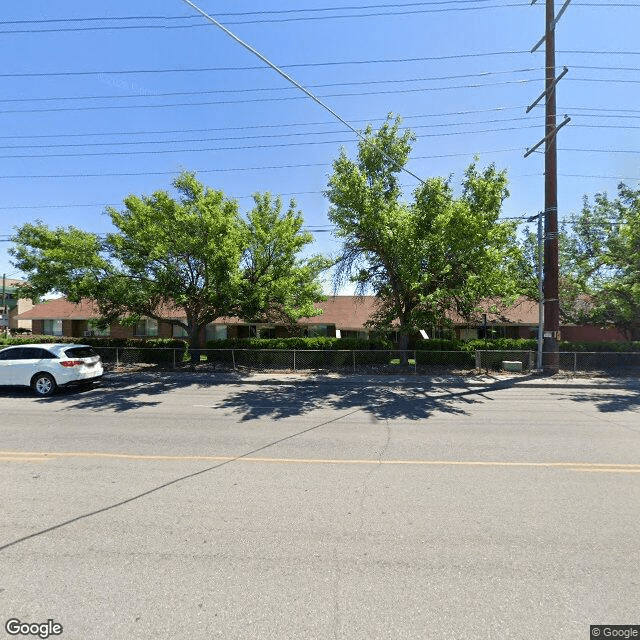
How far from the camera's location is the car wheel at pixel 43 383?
10773 mm

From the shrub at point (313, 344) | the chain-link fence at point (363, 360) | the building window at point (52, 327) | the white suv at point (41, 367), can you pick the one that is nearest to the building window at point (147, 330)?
the building window at point (52, 327)

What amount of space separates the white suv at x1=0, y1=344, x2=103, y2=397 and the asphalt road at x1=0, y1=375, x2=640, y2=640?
3758mm

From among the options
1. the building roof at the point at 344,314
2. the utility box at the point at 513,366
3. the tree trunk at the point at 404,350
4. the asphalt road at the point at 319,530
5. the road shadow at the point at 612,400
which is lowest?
the road shadow at the point at 612,400

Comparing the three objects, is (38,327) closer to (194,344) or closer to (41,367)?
(194,344)

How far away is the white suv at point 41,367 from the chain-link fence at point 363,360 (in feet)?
20.0

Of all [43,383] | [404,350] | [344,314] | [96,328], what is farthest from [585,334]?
[43,383]

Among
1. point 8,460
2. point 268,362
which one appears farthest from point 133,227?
point 8,460

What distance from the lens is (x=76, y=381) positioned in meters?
11.1

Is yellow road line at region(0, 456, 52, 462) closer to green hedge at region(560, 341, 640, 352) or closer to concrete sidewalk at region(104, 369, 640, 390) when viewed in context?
concrete sidewalk at region(104, 369, 640, 390)

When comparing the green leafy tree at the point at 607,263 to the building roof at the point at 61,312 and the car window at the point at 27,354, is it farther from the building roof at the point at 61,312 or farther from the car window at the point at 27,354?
the building roof at the point at 61,312

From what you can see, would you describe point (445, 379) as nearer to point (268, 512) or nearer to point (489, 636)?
point (268, 512)

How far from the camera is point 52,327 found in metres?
32.4

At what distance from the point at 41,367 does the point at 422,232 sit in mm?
12794

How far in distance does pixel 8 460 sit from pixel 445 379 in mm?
13226
